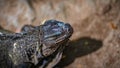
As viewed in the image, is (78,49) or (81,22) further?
(81,22)

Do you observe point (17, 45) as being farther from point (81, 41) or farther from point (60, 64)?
point (81, 41)

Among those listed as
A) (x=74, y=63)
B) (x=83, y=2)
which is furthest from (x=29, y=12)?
(x=74, y=63)

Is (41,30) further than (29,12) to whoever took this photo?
No

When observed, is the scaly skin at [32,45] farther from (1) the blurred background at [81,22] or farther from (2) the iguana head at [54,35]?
(1) the blurred background at [81,22]

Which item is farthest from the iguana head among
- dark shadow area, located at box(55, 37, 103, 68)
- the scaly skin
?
dark shadow area, located at box(55, 37, 103, 68)

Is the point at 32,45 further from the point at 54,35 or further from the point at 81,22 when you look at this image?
the point at 81,22

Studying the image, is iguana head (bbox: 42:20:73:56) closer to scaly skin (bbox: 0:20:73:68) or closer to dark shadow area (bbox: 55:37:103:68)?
scaly skin (bbox: 0:20:73:68)

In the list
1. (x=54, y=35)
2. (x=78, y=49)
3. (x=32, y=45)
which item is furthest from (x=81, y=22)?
(x=32, y=45)
